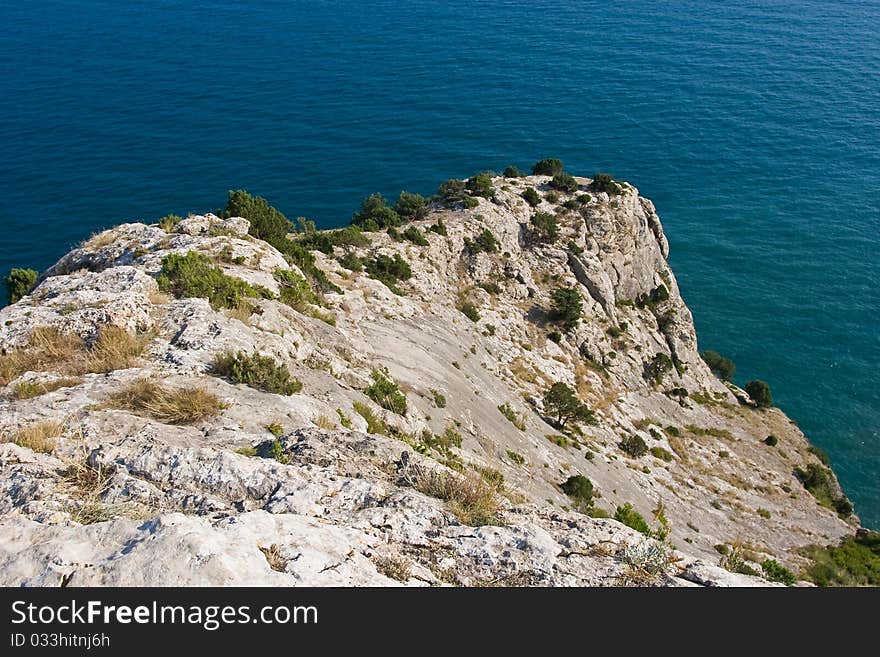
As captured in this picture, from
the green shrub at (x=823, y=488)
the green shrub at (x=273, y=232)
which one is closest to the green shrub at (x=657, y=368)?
the green shrub at (x=823, y=488)

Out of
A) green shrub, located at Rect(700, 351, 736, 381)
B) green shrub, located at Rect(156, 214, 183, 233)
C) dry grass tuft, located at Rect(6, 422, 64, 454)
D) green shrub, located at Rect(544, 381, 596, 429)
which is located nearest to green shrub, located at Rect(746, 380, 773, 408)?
green shrub, located at Rect(700, 351, 736, 381)

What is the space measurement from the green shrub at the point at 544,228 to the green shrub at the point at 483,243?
5716 millimetres

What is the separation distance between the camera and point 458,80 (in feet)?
494

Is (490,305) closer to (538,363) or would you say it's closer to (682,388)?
(538,363)

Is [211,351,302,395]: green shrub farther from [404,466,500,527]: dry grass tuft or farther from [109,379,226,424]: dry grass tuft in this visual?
[404,466,500,527]: dry grass tuft

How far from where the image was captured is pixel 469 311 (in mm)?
43906

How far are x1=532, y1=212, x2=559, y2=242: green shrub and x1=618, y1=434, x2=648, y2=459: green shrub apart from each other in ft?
69.8

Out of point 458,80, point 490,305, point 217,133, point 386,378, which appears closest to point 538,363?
point 490,305

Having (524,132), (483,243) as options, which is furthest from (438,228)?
(524,132)

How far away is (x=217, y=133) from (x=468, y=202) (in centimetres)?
8473

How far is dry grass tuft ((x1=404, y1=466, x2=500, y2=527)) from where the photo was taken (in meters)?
11.9

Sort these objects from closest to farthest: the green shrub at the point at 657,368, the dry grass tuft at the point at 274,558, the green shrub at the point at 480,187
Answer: the dry grass tuft at the point at 274,558
the green shrub at the point at 657,368
the green shrub at the point at 480,187

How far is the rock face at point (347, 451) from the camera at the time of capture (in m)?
9.57

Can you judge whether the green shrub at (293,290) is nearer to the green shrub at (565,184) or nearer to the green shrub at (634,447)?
the green shrub at (634,447)
